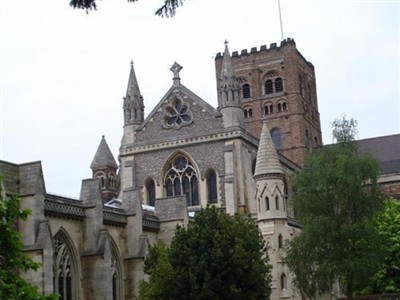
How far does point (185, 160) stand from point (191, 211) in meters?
4.18

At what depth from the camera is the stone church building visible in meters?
36.8

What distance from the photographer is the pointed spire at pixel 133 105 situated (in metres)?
61.2

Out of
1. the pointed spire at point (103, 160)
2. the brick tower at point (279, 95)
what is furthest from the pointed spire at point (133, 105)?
the brick tower at point (279, 95)

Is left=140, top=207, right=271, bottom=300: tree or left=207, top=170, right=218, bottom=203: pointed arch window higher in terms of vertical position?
left=207, top=170, right=218, bottom=203: pointed arch window

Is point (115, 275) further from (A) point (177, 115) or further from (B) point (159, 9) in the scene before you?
(B) point (159, 9)

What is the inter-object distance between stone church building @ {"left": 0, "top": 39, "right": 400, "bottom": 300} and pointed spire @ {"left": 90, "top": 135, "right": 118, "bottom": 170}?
0.09m

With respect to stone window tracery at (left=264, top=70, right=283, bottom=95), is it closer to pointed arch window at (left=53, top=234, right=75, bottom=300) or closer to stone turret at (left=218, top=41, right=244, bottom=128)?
stone turret at (left=218, top=41, right=244, bottom=128)

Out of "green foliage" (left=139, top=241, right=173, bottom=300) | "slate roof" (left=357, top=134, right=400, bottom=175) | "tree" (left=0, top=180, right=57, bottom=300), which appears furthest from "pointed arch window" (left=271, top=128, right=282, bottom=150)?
"tree" (left=0, top=180, right=57, bottom=300)

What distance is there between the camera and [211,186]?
186 ft

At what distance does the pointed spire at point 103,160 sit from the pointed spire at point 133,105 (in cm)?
552

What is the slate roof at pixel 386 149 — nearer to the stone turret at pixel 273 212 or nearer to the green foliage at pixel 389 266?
the green foliage at pixel 389 266

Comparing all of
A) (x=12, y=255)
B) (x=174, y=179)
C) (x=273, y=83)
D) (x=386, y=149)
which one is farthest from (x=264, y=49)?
(x=12, y=255)

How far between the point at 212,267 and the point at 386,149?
54.0 metres

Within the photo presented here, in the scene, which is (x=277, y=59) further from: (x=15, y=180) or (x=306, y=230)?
(x=15, y=180)
